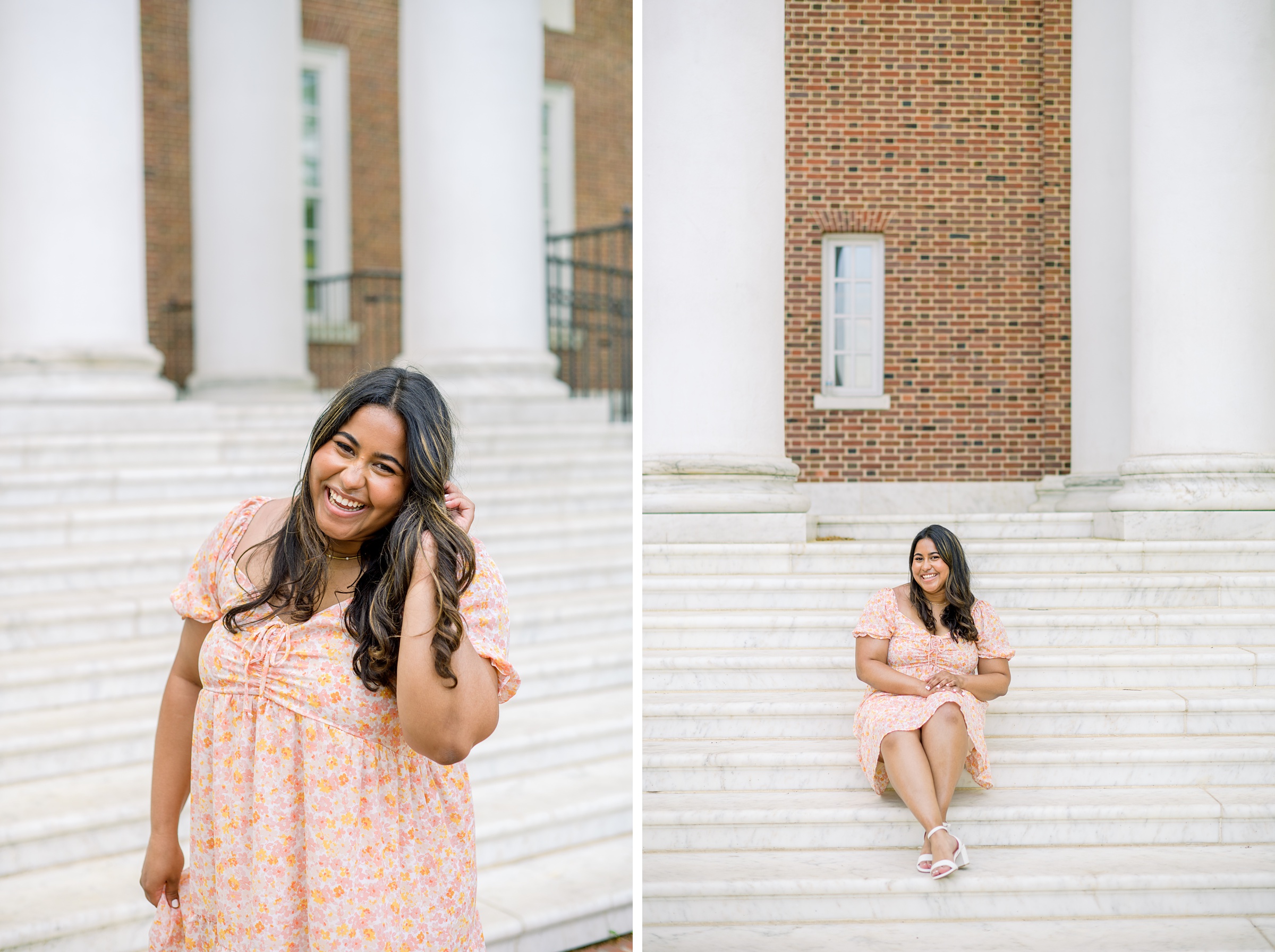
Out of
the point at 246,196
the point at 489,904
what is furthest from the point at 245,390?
the point at 489,904

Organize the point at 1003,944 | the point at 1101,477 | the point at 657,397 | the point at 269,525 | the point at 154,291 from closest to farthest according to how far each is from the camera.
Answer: the point at 269,525 → the point at 1003,944 → the point at 1101,477 → the point at 657,397 → the point at 154,291

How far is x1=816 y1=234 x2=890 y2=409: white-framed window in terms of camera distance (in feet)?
8.45

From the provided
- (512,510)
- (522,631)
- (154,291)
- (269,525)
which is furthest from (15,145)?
(269,525)

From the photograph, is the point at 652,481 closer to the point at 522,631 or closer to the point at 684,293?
the point at 684,293

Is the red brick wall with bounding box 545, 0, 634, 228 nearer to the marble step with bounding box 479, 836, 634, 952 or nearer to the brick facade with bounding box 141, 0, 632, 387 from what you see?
the brick facade with bounding box 141, 0, 632, 387

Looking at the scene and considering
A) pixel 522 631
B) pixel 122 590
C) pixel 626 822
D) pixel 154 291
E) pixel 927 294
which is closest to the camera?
pixel 927 294

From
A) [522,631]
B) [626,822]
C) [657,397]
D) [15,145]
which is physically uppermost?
[15,145]

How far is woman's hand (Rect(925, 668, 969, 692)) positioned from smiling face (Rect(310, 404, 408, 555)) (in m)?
1.42

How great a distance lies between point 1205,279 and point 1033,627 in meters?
0.67

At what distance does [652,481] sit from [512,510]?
4138mm

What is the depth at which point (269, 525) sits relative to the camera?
175cm

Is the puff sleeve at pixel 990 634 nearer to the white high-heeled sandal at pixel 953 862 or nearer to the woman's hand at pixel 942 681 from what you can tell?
the woman's hand at pixel 942 681

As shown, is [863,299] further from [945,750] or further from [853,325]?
[945,750]

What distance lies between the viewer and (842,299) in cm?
280
